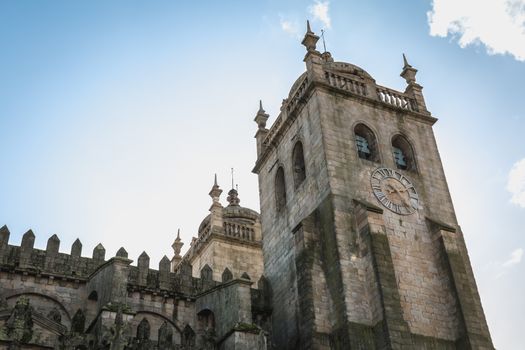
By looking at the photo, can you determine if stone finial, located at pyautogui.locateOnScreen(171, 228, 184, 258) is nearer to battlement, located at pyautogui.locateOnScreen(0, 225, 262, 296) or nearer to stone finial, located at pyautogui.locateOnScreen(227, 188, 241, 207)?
stone finial, located at pyautogui.locateOnScreen(227, 188, 241, 207)

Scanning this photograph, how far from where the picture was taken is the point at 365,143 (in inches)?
960

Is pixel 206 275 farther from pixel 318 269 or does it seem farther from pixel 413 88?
pixel 413 88

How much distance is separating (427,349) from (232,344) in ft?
18.0

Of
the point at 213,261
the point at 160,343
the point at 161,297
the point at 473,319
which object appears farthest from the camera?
the point at 213,261

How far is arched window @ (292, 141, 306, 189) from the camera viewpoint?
24.5 meters

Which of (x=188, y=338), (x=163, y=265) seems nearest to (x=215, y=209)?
(x=163, y=265)

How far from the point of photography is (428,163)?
81.1ft

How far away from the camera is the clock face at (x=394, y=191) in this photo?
2231cm

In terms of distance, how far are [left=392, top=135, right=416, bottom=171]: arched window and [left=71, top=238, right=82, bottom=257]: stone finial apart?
11270 millimetres

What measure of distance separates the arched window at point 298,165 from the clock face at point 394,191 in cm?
290

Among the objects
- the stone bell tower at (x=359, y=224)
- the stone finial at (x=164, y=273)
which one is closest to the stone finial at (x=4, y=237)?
the stone finial at (x=164, y=273)

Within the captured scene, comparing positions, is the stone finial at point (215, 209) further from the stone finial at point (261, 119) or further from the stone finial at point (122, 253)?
the stone finial at point (122, 253)

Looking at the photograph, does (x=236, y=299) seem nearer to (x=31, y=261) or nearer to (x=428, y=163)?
(x=31, y=261)

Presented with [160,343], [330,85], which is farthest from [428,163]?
[160,343]
